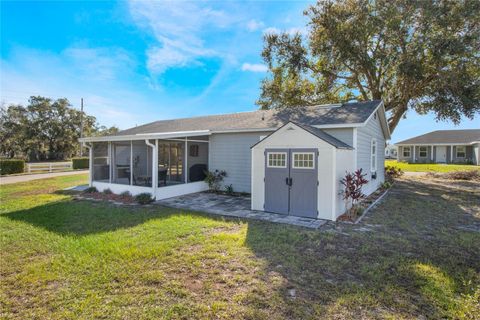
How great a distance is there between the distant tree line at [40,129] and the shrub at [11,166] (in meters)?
12.3

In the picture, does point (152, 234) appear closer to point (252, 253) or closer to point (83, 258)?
point (83, 258)

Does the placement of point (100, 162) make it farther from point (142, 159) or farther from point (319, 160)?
point (319, 160)

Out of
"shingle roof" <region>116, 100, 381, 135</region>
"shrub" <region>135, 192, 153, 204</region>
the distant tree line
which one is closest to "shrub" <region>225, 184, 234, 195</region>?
"shingle roof" <region>116, 100, 381, 135</region>

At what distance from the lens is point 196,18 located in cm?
1088

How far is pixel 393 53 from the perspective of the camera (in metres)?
14.2

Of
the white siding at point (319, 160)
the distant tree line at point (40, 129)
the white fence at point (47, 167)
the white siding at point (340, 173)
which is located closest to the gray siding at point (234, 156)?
the white siding at point (319, 160)

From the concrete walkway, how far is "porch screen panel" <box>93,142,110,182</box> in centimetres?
473

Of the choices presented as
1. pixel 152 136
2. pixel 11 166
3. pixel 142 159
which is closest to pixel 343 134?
pixel 152 136

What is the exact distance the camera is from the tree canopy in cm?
1259

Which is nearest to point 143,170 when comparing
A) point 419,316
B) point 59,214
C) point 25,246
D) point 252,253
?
point 59,214

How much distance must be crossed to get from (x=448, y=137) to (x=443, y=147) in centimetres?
139

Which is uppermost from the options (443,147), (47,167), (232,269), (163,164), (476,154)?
(443,147)

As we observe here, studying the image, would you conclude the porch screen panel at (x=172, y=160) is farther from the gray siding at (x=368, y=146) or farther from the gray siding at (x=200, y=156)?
the gray siding at (x=368, y=146)

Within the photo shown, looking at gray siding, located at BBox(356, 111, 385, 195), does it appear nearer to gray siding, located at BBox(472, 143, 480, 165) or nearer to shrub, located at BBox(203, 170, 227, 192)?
shrub, located at BBox(203, 170, 227, 192)
